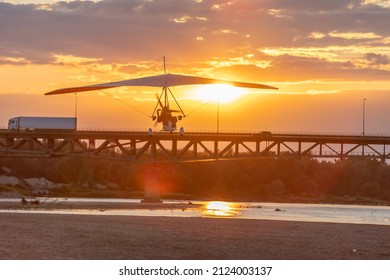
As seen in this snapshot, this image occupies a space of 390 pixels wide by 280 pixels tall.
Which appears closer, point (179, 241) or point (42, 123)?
point (179, 241)

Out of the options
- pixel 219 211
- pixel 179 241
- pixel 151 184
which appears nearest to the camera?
pixel 179 241

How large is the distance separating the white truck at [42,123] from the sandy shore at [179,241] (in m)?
95.3

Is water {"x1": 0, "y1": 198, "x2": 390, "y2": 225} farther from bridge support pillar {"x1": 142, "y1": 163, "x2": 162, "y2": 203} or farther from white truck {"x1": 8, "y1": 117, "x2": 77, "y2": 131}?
white truck {"x1": 8, "y1": 117, "x2": 77, "y2": 131}

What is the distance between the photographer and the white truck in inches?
5827

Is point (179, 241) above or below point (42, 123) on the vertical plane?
below

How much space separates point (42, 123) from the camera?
150m

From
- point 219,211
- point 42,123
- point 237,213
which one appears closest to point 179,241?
point 237,213

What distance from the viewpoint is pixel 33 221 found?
5178 centimetres

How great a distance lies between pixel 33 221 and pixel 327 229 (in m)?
17.4

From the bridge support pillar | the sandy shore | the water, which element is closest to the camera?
the sandy shore

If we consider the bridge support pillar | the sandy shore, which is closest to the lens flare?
Result: the bridge support pillar

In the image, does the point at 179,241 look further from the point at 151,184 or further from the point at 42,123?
the point at 42,123

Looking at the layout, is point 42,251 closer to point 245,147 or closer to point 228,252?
point 228,252

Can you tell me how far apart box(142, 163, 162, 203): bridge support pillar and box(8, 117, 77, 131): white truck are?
14981 mm
